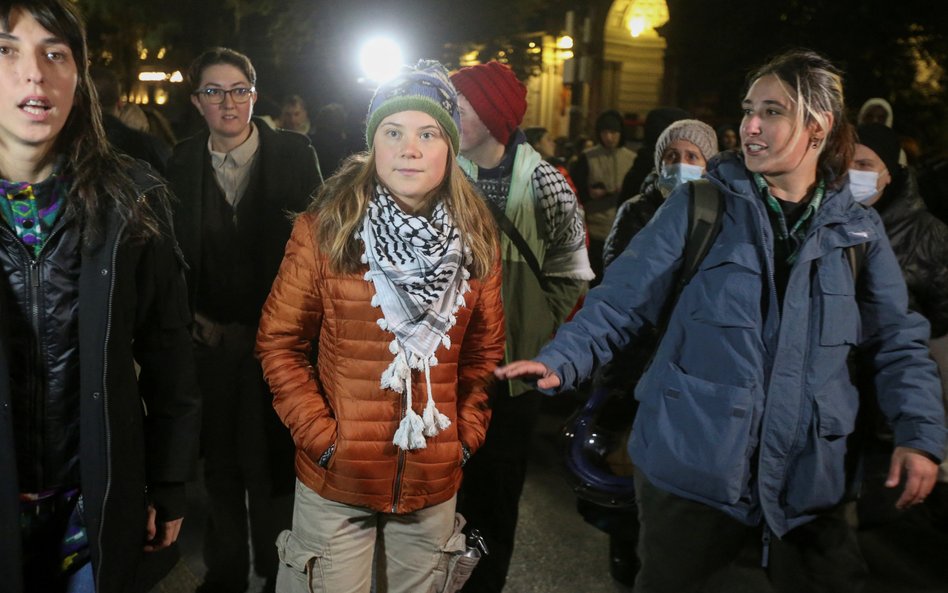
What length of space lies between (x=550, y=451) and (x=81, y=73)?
4.46m

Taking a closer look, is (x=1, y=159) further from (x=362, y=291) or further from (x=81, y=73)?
(x=362, y=291)

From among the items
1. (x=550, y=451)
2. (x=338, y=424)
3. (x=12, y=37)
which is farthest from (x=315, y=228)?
(x=550, y=451)

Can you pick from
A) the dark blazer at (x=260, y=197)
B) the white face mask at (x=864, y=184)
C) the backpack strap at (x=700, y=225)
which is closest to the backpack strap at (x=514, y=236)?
the dark blazer at (x=260, y=197)

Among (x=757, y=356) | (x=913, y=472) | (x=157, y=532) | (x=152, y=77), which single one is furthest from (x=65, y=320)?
(x=152, y=77)

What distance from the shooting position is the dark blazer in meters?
3.92

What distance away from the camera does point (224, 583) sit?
3975mm

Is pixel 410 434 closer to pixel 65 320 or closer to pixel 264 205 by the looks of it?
pixel 65 320

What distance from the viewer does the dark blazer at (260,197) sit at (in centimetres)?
392

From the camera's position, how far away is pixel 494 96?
12.9ft

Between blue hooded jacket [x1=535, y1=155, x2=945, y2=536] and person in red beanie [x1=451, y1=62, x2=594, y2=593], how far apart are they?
0.98m

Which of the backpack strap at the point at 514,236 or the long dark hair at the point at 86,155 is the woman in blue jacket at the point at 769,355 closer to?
the backpack strap at the point at 514,236

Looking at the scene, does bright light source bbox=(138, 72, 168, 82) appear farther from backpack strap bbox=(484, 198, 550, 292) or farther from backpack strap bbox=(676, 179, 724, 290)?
backpack strap bbox=(676, 179, 724, 290)

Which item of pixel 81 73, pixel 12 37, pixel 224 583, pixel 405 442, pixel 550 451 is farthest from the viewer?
pixel 550 451

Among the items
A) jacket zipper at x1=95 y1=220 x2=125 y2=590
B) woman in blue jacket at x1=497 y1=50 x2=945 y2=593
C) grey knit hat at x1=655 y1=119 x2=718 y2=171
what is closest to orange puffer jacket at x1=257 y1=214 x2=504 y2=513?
woman in blue jacket at x1=497 y1=50 x2=945 y2=593
